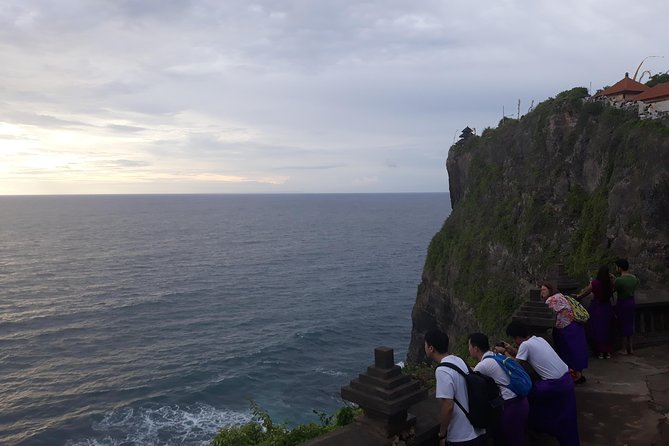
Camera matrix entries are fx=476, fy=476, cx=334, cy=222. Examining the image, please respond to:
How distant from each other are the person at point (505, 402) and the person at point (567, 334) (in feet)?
8.94

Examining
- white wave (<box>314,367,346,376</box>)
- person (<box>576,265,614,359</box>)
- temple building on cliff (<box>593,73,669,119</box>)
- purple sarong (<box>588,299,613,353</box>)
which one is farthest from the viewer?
white wave (<box>314,367,346,376</box>)

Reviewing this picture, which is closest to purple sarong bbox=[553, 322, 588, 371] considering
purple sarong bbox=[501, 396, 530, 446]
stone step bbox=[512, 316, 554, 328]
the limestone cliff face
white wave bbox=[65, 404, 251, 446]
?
stone step bbox=[512, 316, 554, 328]

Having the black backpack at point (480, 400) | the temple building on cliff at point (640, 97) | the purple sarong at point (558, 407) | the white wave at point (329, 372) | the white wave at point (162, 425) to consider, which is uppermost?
the temple building on cliff at point (640, 97)

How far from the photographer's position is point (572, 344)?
8594mm

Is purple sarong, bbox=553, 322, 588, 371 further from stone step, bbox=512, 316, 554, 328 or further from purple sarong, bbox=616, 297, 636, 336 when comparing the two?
purple sarong, bbox=616, 297, 636, 336

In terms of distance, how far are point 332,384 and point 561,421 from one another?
30523 mm

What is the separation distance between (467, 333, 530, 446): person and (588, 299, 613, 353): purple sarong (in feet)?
16.6

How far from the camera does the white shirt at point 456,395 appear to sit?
18.1 feet

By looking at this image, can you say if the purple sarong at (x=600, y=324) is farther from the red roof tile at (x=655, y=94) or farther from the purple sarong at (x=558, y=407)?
the red roof tile at (x=655, y=94)

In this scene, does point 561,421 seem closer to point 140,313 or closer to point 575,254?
point 575,254

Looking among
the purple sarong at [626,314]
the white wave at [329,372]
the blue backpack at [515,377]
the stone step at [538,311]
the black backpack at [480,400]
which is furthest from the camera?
the white wave at [329,372]

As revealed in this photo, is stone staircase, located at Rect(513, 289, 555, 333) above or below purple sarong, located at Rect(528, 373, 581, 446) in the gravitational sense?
above

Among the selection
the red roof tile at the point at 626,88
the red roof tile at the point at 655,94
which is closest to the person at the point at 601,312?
the red roof tile at the point at 655,94

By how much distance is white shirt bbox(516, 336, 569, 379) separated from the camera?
264 inches
